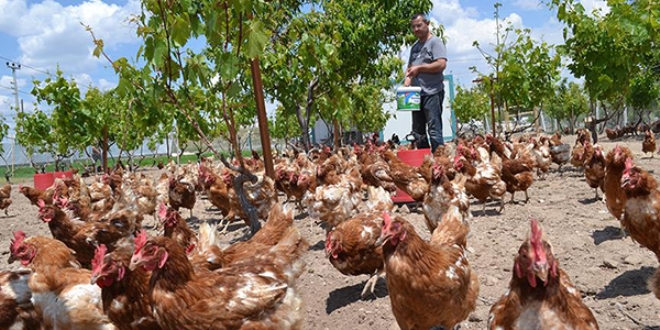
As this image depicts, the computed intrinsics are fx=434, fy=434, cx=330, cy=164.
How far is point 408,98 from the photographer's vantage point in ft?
22.9

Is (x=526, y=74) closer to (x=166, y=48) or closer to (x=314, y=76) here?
(x=314, y=76)

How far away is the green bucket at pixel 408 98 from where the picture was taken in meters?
6.96

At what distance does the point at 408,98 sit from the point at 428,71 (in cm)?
58

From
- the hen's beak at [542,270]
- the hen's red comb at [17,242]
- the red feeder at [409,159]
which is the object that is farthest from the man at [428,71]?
the hen's red comb at [17,242]

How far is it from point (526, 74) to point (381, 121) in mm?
19746

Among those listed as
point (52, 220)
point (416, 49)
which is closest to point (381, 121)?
point (416, 49)

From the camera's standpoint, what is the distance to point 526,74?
16.8m

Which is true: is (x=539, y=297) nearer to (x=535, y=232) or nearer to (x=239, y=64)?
(x=535, y=232)

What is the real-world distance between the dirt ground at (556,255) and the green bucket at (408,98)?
1.89 m

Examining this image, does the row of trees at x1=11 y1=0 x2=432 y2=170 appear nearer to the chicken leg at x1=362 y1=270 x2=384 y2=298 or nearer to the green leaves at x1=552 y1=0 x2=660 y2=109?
the chicken leg at x1=362 y1=270 x2=384 y2=298

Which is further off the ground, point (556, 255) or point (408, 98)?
point (408, 98)

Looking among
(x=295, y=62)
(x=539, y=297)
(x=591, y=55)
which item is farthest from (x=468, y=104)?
(x=539, y=297)

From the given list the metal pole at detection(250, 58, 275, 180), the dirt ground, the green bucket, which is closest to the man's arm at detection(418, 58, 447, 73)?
the green bucket

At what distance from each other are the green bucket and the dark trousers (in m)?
0.36
